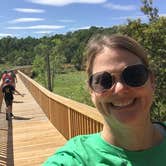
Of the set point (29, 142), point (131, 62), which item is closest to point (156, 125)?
point (131, 62)

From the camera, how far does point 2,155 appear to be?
26.1 feet

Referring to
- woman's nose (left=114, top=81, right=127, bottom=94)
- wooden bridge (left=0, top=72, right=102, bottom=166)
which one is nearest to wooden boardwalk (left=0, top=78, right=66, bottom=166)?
wooden bridge (left=0, top=72, right=102, bottom=166)

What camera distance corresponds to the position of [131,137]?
1809mm

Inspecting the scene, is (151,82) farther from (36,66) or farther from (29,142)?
(36,66)

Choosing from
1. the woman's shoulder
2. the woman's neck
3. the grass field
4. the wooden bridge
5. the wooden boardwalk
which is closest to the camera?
the woman's shoulder

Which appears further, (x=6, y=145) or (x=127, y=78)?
(x=6, y=145)

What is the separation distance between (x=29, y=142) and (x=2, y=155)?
187 centimetres

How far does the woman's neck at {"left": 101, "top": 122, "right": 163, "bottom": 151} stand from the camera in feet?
5.91

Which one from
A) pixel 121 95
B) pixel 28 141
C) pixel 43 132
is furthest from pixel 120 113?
pixel 43 132

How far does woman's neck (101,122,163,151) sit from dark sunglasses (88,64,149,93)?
0.17m

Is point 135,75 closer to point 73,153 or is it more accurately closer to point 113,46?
point 113,46

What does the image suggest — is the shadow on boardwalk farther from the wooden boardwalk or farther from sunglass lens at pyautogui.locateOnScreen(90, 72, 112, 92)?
sunglass lens at pyautogui.locateOnScreen(90, 72, 112, 92)

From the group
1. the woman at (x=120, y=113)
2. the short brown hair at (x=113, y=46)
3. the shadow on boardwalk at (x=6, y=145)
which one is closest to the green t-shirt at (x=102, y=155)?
the woman at (x=120, y=113)

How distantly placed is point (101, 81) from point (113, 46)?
162mm
